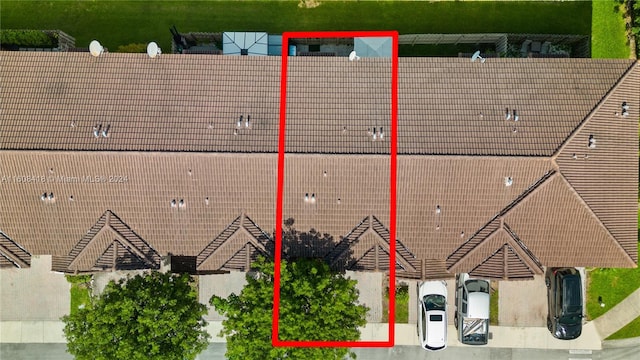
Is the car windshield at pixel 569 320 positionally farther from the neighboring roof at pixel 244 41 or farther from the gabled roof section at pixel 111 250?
the neighboring roof at pixel 244 41

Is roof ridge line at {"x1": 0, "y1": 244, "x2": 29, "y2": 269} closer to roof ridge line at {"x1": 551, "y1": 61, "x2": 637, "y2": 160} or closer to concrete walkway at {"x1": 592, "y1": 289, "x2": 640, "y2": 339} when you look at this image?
roof ridge line at {"x1": 551, "y1": 61, "x2": 637, "y2": 160}

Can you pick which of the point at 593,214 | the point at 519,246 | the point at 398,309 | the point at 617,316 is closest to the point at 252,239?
the point at 398,309

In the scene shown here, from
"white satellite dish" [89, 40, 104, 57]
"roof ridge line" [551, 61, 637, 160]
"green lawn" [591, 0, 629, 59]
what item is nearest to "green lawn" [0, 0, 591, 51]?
"green lawn" [591, 0, 629, 59]

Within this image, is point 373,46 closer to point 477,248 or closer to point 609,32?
point 477,248

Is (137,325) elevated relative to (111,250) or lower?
lower

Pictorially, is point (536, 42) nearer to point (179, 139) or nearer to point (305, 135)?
point (305, 135)

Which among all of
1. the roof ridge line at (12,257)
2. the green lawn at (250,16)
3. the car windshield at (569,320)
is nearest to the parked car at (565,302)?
the car windshield at (569,320)
